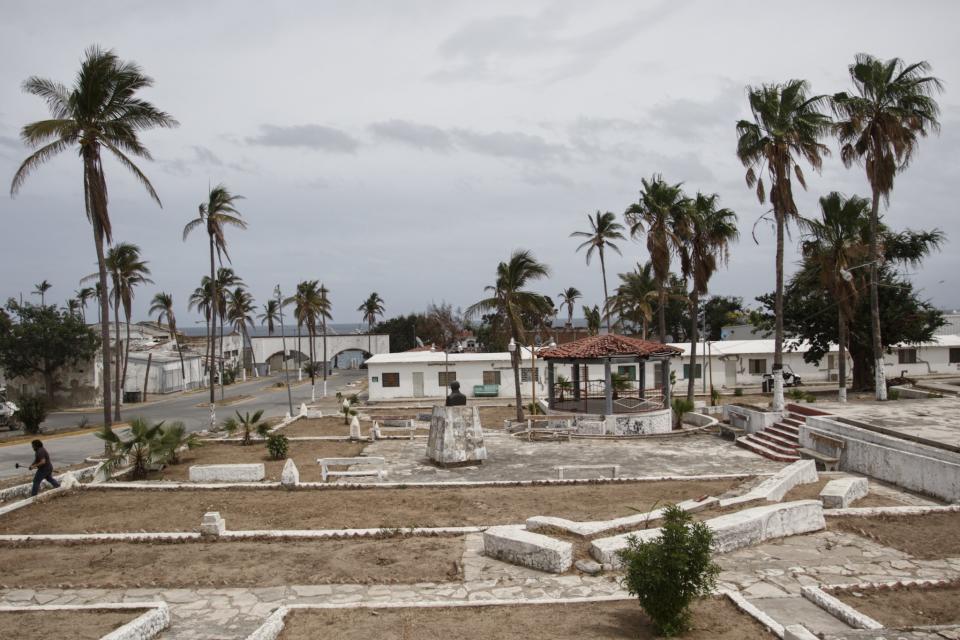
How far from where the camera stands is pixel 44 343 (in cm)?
4269

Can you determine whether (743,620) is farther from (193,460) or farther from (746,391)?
(746,391)

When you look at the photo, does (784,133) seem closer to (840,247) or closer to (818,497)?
(840,247)

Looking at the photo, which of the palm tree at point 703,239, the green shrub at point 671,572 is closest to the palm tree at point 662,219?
the palm tree at point 703,239

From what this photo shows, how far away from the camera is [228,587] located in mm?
8477

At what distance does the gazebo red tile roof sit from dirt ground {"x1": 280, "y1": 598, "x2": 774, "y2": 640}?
1886cm

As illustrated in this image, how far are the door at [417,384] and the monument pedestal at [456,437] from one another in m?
23.4

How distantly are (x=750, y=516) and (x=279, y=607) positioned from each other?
6639 mm

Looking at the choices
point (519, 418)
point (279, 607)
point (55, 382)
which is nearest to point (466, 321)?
point (519, 418)

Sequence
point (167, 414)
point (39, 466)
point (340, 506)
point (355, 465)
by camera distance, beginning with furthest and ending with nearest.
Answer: point (167, 414), point (355, 465), point (39, 466), point (340, 506)

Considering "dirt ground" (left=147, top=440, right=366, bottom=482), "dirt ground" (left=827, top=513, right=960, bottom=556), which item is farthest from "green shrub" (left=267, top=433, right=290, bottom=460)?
"dirt ground" (left=827, top=513, right=960, bottom=556)

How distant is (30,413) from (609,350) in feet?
81.4

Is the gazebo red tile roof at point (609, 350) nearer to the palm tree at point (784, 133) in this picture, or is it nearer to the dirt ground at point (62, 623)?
the palm tree at point (784, 133)

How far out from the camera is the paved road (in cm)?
2264

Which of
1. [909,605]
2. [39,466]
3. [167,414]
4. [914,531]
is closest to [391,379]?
[167,414]
